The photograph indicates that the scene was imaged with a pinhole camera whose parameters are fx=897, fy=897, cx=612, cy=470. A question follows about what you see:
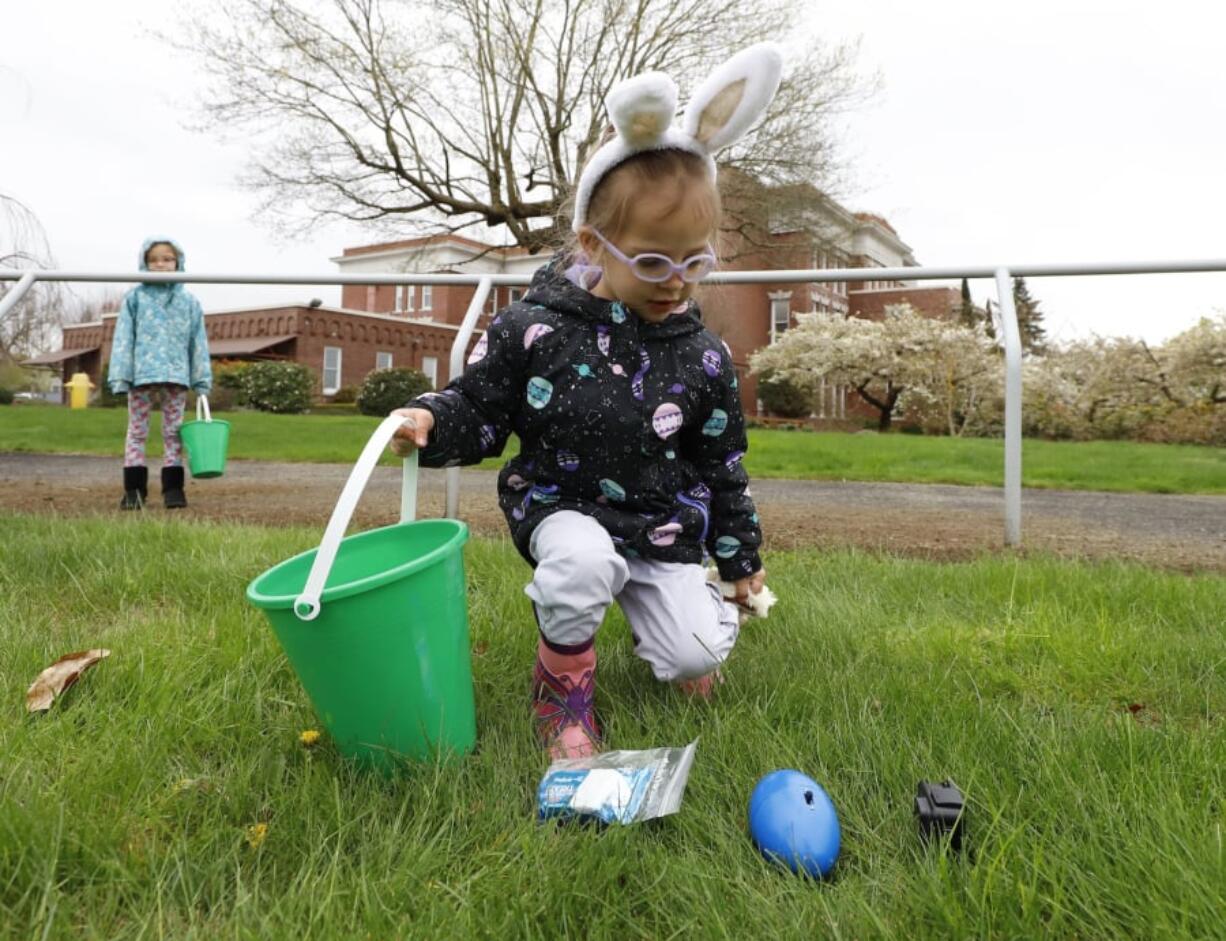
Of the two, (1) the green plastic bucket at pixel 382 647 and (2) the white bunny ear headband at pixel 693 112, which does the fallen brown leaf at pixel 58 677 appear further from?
(2) the white bunny ear headband at pixel 693 112

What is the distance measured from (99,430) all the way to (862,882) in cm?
980

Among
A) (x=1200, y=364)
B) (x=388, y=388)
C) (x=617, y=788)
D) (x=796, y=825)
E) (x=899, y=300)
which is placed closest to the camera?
(x=796, y=825)

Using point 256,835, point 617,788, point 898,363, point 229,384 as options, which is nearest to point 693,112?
point 617,788

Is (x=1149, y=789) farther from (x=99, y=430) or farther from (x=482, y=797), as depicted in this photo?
(x=99, y=430)

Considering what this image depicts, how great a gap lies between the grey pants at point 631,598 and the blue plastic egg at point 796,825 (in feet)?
1.66

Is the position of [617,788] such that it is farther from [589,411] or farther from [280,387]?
[280,387]

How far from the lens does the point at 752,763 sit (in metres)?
1.42

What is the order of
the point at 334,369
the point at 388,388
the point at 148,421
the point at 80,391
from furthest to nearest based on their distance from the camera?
the point at 80,391, the point at 334,369, the point at 388,388, the point at 148,421

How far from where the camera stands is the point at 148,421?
15.8 feet

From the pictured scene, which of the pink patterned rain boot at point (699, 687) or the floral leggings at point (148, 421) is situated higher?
the floral leggings at point (148, 421)

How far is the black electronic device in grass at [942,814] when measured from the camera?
1.16 m

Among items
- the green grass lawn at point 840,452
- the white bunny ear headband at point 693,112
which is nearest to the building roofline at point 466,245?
the green grass lawn at point 840,452

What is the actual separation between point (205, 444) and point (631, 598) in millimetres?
3292

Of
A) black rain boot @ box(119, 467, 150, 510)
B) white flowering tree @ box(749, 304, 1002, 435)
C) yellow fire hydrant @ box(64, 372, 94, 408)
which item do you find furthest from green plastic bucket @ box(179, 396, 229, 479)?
yellow fire hydrant @ box(64, 372, 94, 408)
